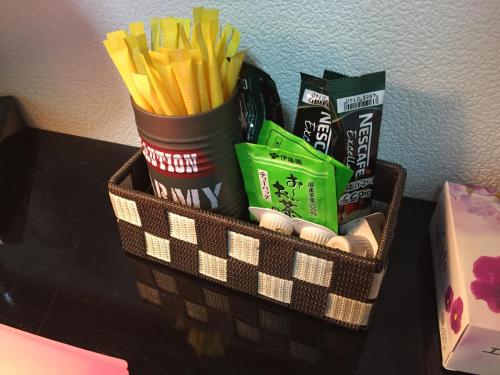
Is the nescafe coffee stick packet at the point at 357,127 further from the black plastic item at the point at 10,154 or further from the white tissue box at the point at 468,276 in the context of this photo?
the black plastic item at the point at 10,154

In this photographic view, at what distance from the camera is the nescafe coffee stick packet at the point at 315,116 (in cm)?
51

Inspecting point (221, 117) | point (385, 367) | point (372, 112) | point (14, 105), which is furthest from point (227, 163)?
point (14, 105)

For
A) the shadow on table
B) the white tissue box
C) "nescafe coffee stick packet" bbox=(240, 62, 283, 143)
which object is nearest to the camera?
the white tissue box

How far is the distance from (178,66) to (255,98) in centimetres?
14

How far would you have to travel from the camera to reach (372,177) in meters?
0.54

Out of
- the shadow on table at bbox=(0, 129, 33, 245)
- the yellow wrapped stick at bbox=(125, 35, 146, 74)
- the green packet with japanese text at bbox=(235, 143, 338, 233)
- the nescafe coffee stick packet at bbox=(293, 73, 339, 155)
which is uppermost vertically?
the yellow wrapped stick at bbox=(125, 35, 146, 74)

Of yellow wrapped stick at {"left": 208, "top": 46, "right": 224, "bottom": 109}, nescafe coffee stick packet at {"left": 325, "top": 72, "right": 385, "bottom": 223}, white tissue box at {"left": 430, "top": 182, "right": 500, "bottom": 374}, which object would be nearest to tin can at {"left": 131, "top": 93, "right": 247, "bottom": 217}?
yellow wrapped stick at {"left": 208, "top": 46, "right": 224, "bottom": 109}

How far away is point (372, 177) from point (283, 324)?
0.66 feet

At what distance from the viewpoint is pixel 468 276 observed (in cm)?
46

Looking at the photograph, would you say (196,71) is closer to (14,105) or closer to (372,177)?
(372,177)

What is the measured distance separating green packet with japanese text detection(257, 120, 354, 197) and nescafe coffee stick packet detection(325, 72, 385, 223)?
27 mm

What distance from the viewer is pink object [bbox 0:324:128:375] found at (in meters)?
0.46

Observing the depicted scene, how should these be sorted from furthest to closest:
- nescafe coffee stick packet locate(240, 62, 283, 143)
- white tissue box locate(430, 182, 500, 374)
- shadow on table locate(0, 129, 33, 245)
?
shadow on table locate(0, 129, 33, 245), nescafe coffee stick packet locate(240, 62, 283, 143), white tissue box locate(430, 182, 500, 374)

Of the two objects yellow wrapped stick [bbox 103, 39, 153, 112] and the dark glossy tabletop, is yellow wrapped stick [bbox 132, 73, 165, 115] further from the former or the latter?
the dark glossy tabletop
